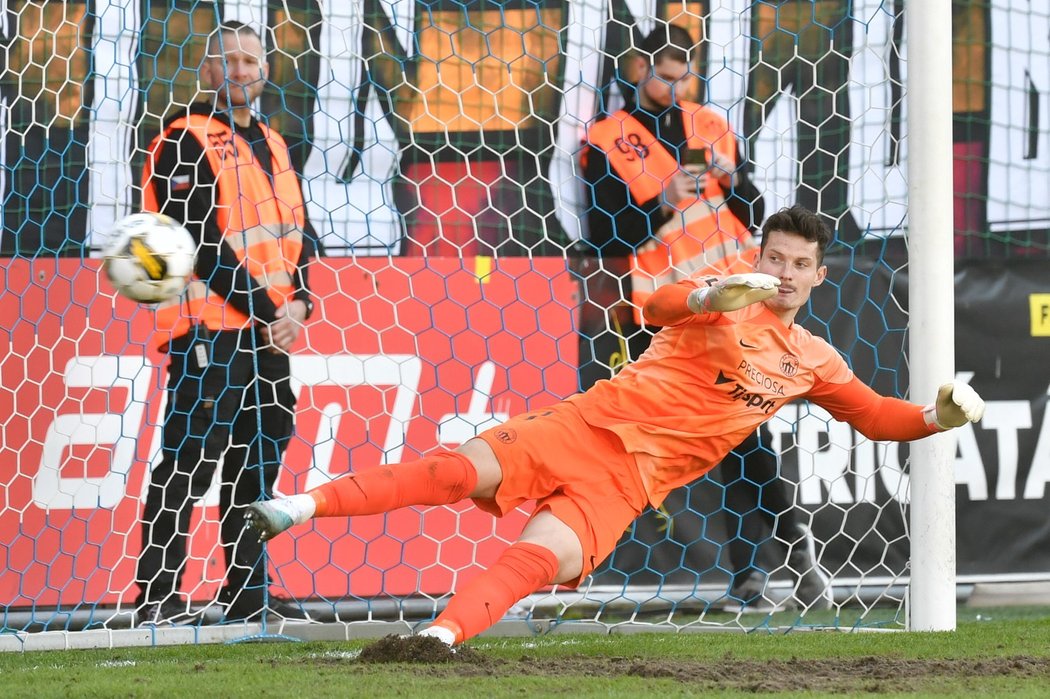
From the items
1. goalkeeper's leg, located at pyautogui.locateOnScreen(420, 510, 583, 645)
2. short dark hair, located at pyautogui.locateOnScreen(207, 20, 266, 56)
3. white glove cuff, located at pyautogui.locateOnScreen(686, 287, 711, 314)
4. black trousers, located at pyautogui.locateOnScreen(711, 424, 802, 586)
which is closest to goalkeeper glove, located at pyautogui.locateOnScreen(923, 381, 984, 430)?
white glove cuff, located at pyautogui.locateOnScreen(686, 287, 711, 314)

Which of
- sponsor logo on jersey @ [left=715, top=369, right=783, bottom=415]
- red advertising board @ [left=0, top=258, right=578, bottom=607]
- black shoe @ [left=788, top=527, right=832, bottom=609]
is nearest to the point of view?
sponsor logo on jersey @ [left=715, top=369, right=783, bottom=415]

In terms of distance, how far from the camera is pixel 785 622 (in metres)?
4.57

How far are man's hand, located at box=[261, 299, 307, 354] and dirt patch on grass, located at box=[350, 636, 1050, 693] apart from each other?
172cm

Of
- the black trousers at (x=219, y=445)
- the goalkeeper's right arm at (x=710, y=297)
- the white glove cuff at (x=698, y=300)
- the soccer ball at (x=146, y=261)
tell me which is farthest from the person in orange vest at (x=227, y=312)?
the white glove cuff at (x=698, y=300)

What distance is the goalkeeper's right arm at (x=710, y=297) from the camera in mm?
3168

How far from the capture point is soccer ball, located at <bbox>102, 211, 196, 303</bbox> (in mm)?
3504

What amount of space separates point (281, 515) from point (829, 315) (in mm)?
2476

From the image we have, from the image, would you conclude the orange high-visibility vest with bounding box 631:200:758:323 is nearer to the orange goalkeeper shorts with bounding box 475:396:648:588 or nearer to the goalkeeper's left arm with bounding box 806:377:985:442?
the goalkeeper's left arm with bounding box 806:377:985:442

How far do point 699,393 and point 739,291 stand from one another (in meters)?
0.52

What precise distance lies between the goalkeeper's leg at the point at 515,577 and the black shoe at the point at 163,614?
1.52 metres

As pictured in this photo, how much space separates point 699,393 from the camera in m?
3.63

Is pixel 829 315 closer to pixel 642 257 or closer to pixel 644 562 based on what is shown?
pixel 642 257

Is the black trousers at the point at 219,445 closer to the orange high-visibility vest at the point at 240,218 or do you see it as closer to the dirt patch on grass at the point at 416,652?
the orange high-visibility vest at the point at 240,218

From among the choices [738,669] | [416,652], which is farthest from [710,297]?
[416,652]
